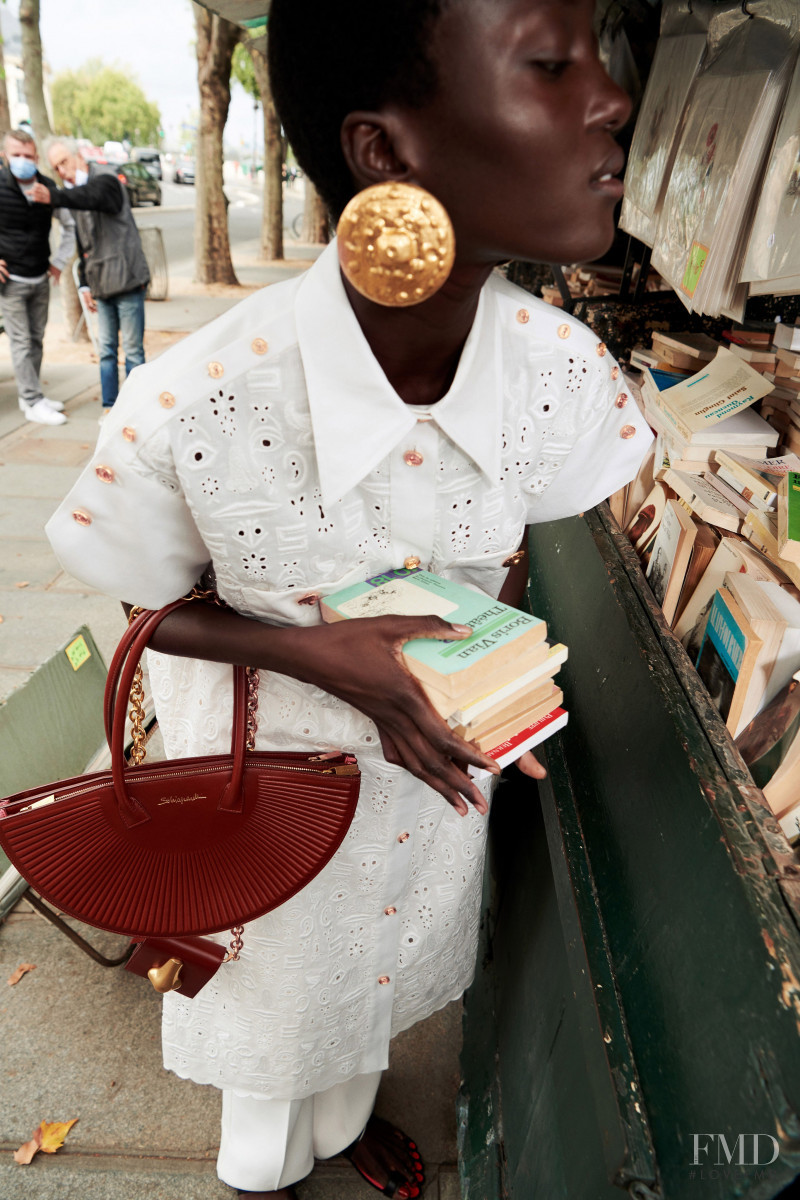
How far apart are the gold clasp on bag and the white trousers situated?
0.39 meters

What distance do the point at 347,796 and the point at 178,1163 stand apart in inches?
53.7

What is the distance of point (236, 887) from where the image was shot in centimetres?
128

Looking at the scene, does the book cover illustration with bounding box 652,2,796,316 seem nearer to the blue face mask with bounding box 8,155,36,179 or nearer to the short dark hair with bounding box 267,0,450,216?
the short dark hair with bounding box 267,0,450,216

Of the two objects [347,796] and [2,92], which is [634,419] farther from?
[2,92]

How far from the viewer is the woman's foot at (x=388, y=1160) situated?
192 cm

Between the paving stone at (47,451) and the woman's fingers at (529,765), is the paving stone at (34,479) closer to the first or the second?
the paving stone at (47,451)

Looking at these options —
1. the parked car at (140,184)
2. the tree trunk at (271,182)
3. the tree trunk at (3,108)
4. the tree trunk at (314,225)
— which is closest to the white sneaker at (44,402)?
the tree trunk at (3,108)

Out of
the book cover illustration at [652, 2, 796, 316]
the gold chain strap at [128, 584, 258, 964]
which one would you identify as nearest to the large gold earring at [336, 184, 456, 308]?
the gold chain strap at [128, 584, 258, 964]

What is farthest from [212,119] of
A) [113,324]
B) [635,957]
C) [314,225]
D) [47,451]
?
[635,957]

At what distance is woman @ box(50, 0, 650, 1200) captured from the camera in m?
0.78

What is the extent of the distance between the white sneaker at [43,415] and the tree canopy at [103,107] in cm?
7477

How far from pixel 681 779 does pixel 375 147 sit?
870 millimetres

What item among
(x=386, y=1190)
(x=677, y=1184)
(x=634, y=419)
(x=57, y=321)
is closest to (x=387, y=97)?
(x=634, y=419)

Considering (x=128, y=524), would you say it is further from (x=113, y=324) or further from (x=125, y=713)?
(x=113, y=324)
